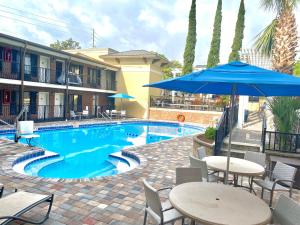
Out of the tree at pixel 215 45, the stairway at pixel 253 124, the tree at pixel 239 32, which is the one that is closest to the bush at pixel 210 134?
the stairway at pixel 253 124

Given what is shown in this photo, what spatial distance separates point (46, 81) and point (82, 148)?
951cm

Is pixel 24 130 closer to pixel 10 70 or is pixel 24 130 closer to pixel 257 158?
pixel 257 158

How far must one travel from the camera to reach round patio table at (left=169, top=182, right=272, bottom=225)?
2.72 m

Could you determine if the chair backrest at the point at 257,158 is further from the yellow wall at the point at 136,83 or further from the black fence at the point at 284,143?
the yellow wall at the point at 136,83

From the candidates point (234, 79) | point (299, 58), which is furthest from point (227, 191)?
point (299, 58)

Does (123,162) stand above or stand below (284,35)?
below

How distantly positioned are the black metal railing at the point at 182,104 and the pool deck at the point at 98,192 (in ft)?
57.6

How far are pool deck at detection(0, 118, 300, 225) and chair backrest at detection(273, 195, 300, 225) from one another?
2.17 metres

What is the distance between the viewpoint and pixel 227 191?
11.6 ft

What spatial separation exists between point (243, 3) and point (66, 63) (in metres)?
21.2

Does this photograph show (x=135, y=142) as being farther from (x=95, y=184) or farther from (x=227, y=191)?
(x=227, y=191)

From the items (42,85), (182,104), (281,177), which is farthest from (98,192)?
(182,104)

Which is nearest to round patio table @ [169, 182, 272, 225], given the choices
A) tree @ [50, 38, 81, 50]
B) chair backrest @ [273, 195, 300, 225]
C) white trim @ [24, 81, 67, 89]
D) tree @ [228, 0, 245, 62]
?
chair backrest @ [273, 195, 300, 225]

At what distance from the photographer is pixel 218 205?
3.06m
